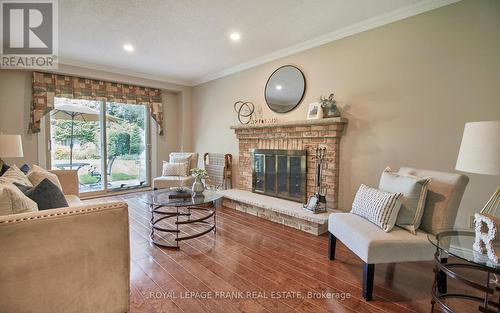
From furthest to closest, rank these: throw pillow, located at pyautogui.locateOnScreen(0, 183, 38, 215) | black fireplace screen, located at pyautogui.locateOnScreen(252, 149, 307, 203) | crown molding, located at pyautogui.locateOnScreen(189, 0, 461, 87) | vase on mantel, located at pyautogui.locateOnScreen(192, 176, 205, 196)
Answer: black fireplace screen, located at pyautogui.locateOnScreen(252, 149, 307, 203) < vase on mantel, located at pyautogui.locateOnScreen(192, 176, 205, 196) < crown molding, located at pyautogui.locateOnScreen(189, 0, 461, 87) < throw pillow, located at pyautogui.locateOnScreen(0, 183, 38, 215)

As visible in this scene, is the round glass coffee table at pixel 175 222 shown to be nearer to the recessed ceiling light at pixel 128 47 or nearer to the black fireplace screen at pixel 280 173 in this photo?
the black fireplace screen at pixel 280 173

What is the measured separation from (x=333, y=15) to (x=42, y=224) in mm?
3175

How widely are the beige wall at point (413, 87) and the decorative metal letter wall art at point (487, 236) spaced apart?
1.18 meters

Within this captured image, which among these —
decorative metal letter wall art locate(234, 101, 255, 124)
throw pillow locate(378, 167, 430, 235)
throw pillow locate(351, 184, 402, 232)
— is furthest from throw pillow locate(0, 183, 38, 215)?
decorative metal letter wall art locate(234, 101, 255, 124)

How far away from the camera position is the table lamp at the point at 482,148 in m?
1.37

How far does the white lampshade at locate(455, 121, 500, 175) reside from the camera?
137 cm

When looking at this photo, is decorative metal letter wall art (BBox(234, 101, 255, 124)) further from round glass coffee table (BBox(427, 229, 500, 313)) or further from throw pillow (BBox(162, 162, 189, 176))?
round glass coffee table (BBox(427, 229, 500, 313))

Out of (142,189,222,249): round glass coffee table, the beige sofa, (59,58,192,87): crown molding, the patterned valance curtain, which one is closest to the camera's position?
the beige sofa

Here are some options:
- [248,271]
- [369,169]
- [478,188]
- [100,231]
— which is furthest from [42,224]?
[478,188]

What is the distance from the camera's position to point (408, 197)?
1.92m

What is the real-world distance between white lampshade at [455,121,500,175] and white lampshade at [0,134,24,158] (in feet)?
13.7

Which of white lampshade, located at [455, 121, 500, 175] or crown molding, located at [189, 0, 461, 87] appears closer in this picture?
white lampshade, located at [455, 121, 500, 175]

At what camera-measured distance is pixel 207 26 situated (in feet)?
9.92

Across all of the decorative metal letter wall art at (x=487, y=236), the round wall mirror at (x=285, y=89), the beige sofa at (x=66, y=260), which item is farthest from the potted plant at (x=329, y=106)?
the beige sofa at (x=66, y=260)
